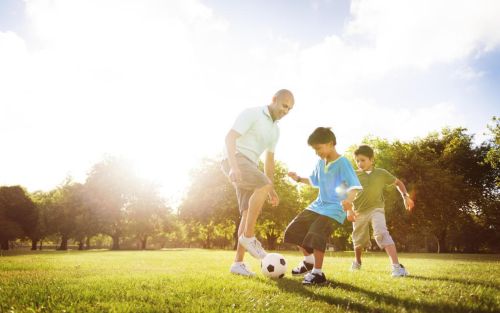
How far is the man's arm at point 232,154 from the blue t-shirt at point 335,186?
4.87 feet

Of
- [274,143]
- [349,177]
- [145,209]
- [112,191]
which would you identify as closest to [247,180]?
[274,143]

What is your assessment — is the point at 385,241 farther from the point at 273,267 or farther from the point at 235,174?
the point at 235,174

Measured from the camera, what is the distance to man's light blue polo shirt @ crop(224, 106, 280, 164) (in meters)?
6.08

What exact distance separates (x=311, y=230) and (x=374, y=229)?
2.75m

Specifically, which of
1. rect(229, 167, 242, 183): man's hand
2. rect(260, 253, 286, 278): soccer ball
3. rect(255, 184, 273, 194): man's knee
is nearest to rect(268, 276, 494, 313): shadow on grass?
rect(260, 253, 286, 278): soccer ball

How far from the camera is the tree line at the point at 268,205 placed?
33.5 metres

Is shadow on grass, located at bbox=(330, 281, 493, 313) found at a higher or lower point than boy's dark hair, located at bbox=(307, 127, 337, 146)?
lower

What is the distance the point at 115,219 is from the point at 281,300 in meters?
47.5

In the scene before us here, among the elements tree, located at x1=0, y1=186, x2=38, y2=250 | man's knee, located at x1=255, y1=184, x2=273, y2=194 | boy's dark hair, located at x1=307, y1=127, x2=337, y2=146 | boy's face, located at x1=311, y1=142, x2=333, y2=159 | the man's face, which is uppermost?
the man's face

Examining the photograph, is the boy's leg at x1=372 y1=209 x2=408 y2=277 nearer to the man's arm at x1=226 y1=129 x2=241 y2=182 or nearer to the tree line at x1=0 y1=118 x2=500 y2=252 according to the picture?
the man's arm at x1=226 y1=129 x2=241 y2=182

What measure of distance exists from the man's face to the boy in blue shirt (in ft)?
2.28

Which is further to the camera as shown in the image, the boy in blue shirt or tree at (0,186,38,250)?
tree at (0,186,38,250)

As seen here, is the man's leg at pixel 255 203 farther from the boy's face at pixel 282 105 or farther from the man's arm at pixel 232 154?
the boy's face at pixel 282 105

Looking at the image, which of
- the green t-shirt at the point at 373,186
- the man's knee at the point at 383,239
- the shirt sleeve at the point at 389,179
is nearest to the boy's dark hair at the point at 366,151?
the green t-shirt at the point at 373,186
